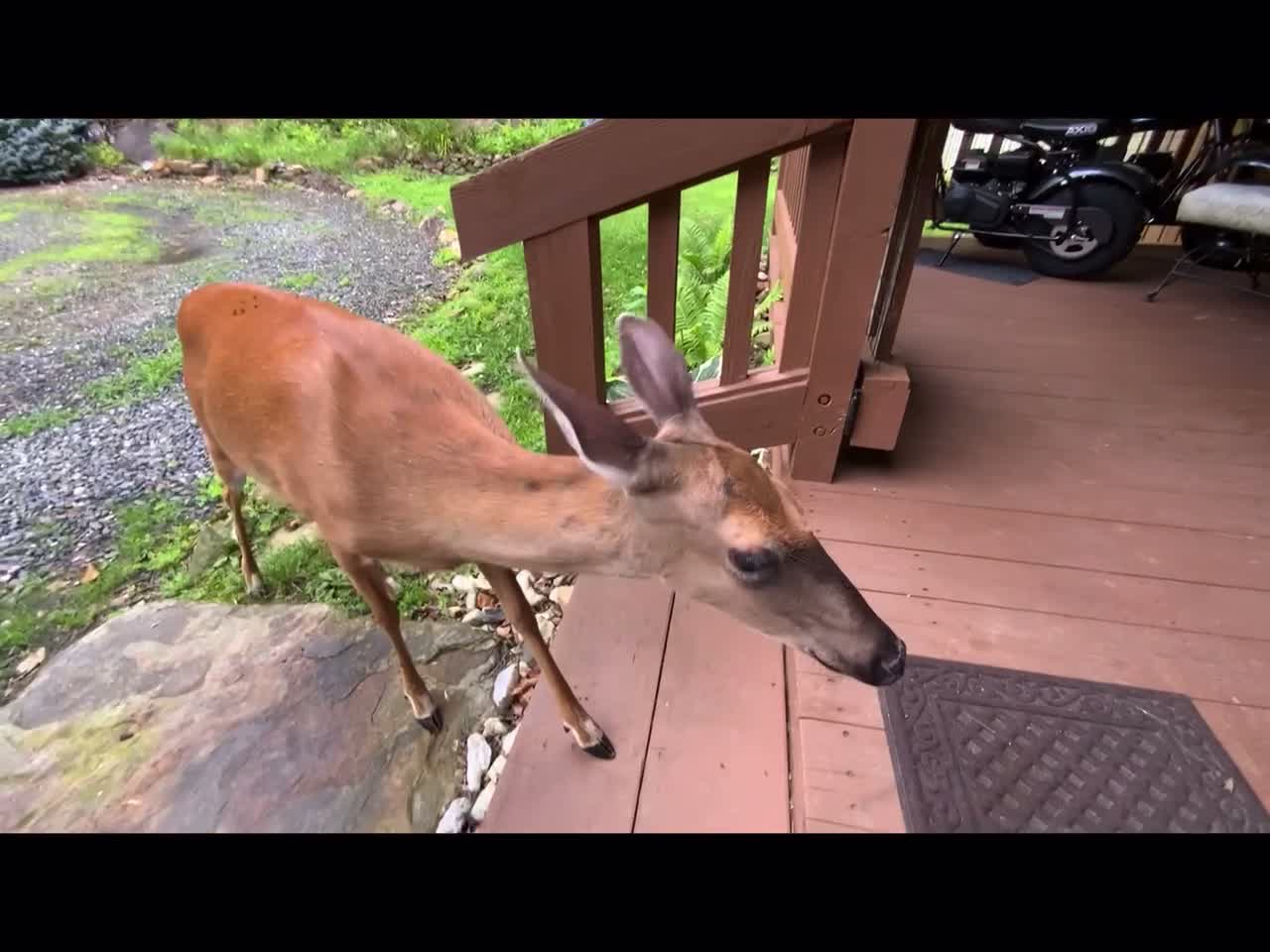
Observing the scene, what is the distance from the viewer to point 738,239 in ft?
8.48

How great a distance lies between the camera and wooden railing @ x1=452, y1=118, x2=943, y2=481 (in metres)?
2.26

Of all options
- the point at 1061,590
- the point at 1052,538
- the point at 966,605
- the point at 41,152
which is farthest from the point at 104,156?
the point at 1061,590

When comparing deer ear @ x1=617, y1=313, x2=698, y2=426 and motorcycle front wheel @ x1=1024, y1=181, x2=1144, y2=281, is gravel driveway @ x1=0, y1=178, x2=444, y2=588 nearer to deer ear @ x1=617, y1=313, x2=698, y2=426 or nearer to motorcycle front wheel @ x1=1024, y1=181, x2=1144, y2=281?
deer ear @ x1=617, y1=313, x2=698, y2=426

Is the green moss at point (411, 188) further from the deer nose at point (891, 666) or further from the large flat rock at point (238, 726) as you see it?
the deer nose at point (891, 666)

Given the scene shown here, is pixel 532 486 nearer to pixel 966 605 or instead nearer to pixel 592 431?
Result: pixel 592 431

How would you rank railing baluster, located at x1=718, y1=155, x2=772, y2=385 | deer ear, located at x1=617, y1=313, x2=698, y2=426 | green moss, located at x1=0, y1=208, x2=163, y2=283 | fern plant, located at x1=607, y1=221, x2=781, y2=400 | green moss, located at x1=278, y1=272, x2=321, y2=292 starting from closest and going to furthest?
deer ear, located at x1=617, y1=313, x2=698, y2=426
railing baluster, located at x1=718, y1=155, x2=772, y2=385
fern plant, located at x1=607, y1=221, x2=781, y2=400
green moss, located at x1=278, y1=272, x2=321, y2=292
green moss, located at x1=0, y1=208, x2=163, y2=283

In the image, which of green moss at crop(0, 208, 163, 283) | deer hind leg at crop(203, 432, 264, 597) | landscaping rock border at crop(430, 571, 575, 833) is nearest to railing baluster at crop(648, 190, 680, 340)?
landscaping rock border at crop(430, 571, 575, 833)

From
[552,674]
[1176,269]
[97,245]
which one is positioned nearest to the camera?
[552,674]

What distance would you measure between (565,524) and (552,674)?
764 mm

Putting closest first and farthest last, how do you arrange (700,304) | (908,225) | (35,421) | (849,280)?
(849,280), (908,225), (35,421), (700,304)

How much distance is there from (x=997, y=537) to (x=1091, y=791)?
112cm

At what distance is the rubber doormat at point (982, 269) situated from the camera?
5492mm

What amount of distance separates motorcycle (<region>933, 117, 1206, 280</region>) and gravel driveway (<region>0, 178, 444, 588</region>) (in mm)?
5827
